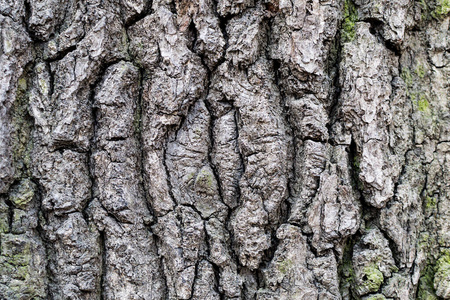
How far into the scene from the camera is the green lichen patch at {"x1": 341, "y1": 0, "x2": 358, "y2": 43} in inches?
62.2

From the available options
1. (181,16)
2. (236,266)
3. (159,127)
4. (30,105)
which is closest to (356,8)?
(181,16)

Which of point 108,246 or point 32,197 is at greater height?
point 32,197

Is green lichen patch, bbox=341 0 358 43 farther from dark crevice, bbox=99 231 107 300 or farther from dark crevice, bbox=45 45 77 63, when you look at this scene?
dark crevice, bbox=99 231 107 300

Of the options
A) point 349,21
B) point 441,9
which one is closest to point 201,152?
Result: point 349,21

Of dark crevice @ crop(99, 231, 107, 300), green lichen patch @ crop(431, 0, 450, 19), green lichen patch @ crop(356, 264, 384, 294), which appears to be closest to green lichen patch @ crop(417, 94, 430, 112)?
green lichen patch @ crop(431, 0, 450, 19)

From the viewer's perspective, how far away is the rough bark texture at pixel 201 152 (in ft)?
4.98

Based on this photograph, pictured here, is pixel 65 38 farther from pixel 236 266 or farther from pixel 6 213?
pixel 236 266

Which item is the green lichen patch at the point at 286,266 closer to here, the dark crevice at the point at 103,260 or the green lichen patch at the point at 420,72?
the dark crevice at the point at 103,260

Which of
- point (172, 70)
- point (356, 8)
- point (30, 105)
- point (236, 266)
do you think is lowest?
point (236, 266)

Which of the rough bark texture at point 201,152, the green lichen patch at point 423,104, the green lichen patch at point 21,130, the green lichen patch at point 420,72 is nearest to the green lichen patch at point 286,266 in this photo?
the rough bark texture at point 201,152

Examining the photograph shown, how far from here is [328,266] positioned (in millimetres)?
1509

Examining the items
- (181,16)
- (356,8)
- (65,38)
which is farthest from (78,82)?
(356,8)

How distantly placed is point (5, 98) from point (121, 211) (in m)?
0.64

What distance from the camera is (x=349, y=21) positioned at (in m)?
1.59
